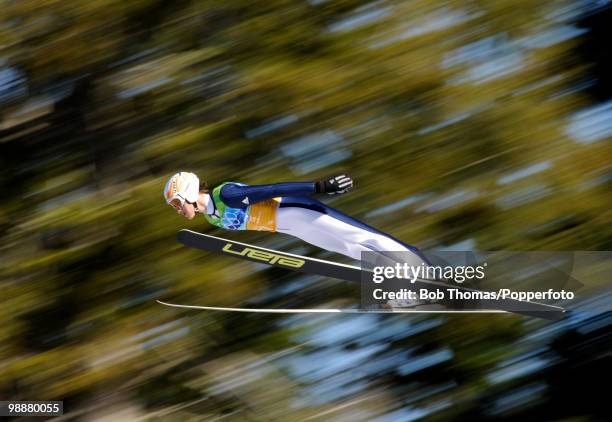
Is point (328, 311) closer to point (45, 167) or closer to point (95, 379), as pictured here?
point (95, 379)

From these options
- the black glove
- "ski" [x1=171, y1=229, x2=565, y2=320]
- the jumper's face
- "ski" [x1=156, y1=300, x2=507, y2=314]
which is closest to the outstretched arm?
the black glove

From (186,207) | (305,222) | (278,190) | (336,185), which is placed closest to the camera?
(336,185)

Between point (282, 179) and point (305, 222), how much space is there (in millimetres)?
1065

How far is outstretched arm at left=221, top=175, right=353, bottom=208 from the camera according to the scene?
5.08 meters

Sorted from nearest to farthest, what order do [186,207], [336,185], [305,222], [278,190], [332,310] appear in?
1. [336,185]
2. [278,190]
3. [186,207]
4. [305,222]
5. [332,310]

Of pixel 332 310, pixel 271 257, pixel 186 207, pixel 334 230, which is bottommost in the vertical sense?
pixel 332 310

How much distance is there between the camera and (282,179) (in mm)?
6746

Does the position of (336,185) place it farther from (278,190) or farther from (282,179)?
(282,179)

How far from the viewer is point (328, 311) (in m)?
6.33

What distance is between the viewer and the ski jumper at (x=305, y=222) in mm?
5676

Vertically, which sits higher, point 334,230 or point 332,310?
point 334,230

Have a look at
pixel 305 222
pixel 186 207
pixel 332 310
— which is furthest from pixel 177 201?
pixel 332 310

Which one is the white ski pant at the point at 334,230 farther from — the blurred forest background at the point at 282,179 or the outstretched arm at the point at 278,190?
the blurred forest background at the point at 282,179

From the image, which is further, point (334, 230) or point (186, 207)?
point (334, 230)
